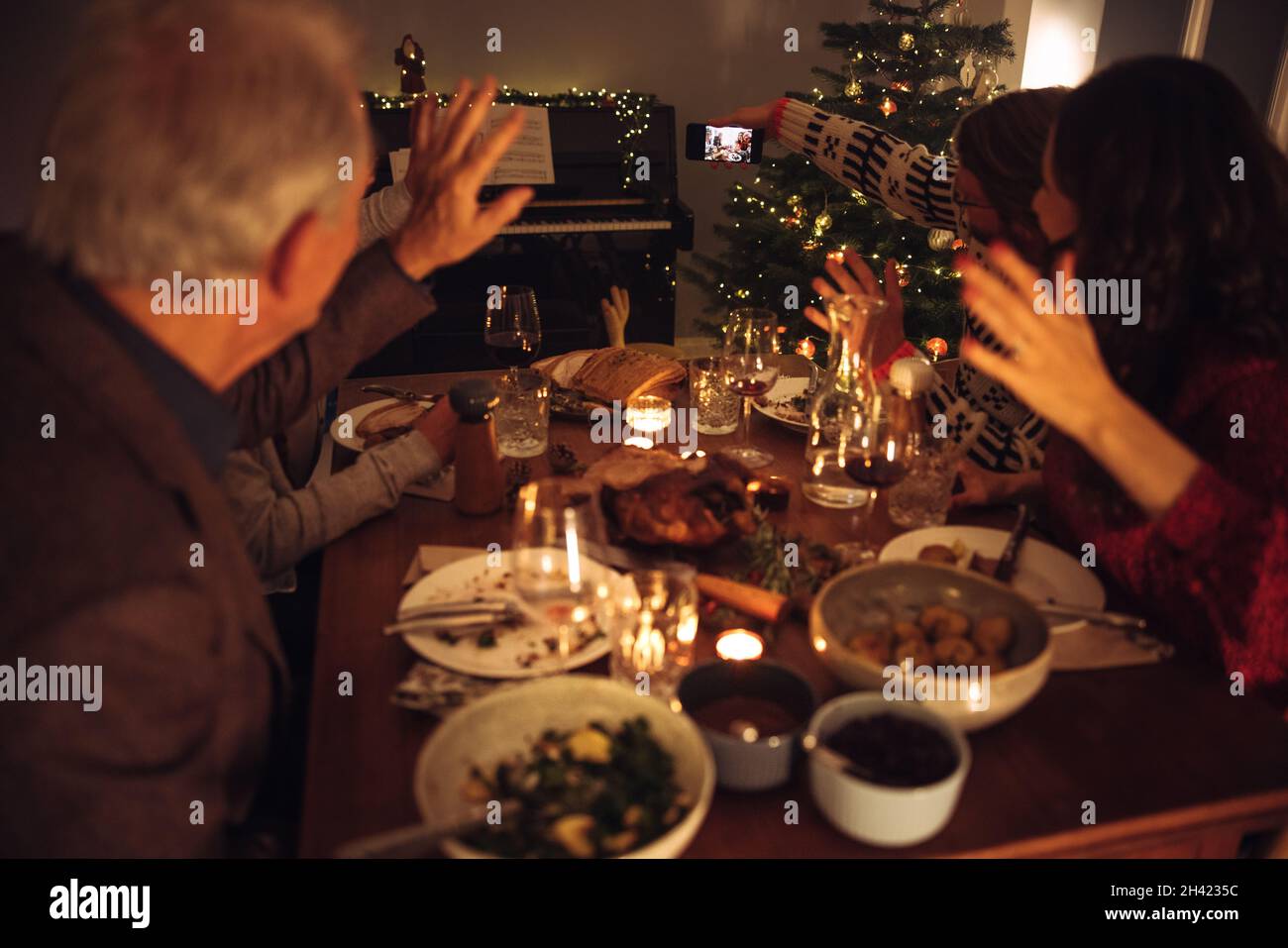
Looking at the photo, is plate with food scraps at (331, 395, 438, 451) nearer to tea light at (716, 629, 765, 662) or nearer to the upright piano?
tea light at (716, 629, 765, 662)

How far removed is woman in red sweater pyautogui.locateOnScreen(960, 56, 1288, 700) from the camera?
1.25 metres

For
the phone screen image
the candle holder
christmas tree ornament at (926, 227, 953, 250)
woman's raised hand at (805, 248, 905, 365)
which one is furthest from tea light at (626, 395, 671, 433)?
christmas tree ornament at (926, 227, 953, 250)

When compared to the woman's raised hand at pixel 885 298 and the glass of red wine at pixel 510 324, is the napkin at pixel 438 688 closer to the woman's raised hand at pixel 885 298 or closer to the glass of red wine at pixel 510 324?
the glass of red wine at pixel 510 324

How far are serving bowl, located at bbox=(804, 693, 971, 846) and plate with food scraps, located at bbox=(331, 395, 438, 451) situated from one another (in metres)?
1.08

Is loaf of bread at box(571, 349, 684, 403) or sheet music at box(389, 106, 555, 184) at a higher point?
sheet music at box(389, 106, 555, 184)

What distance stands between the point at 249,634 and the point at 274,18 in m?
0.59

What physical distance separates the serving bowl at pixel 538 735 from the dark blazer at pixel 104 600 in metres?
0.22

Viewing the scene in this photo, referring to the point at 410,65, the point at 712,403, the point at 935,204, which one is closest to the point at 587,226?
the point at 410,65

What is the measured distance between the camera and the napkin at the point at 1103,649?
1134 millimetres

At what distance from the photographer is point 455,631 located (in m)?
1.17

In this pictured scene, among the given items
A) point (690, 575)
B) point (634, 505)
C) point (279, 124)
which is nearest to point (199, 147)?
point (279, 124)

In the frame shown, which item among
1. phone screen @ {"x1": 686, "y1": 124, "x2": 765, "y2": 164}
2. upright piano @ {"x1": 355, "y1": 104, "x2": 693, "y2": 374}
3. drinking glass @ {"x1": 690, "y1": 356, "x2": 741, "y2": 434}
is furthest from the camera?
upright piano @ {"x1": 355, "y1": 104, "x2": 693, "y2": 374}

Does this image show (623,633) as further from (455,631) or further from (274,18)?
(274,18)

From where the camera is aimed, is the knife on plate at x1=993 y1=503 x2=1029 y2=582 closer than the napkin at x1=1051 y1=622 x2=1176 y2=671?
No
